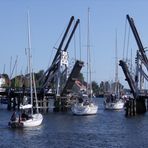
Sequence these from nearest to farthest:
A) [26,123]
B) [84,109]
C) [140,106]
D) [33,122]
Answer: [26,123] < [33,122] < [84,109] < [140,106]

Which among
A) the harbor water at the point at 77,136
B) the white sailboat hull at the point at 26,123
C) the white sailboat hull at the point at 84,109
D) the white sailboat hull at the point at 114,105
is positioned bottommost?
the harbor water at the point at 77,136

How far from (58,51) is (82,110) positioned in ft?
68.0

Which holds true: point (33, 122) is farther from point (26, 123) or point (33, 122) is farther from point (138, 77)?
point (138, 77)

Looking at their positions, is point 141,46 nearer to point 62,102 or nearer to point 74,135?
point 62,102

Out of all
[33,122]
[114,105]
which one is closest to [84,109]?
[114,105]

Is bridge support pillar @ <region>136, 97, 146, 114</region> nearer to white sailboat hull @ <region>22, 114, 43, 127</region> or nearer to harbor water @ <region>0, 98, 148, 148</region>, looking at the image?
harbor water @ <region>0, 98, 148, 148</region>

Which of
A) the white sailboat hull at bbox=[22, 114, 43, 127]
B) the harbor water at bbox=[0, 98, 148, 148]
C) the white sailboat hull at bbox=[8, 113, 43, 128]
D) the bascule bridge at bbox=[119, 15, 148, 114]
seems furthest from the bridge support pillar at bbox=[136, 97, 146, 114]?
the white sailboat hull at bbox=[8, 113, 43, 128]

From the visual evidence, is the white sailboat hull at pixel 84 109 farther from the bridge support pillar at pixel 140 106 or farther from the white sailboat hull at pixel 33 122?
the white sailboat hull at pixel 33 122

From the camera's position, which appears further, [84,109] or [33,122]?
[84,109]

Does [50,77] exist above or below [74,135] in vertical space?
above

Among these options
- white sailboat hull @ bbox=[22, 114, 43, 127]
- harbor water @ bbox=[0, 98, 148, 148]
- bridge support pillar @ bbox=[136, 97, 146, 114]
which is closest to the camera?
harbor water @ bbox=[0, 98, 148, 148]

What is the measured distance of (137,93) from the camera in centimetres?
8494

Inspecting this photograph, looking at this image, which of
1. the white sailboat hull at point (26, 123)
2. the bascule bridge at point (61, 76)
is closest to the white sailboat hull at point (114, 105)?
the bascule bridge at point (61, 76)

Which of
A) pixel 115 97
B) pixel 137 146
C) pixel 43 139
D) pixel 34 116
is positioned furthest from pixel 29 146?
pixel 115 97
